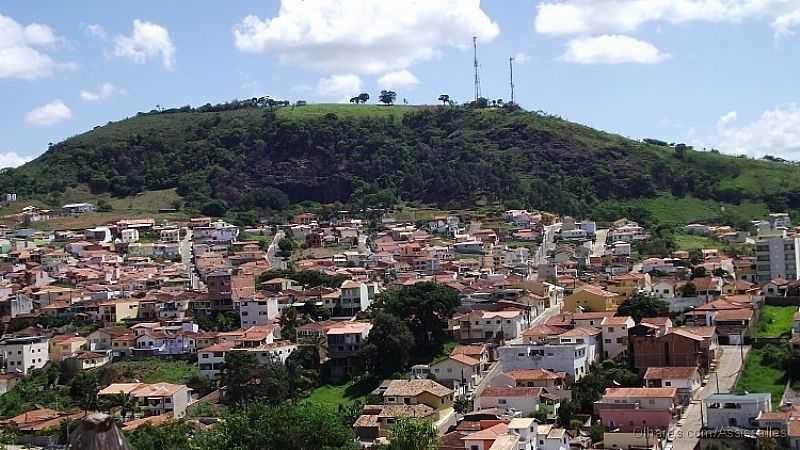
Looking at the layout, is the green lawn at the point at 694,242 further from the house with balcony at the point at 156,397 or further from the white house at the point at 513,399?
the house with balcony at the point at 156,397

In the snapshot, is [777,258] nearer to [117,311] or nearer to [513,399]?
[513,399]

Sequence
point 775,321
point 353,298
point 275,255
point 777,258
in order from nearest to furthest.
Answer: point 775,321 < point 353,298 < point 777,258 < point 275,255

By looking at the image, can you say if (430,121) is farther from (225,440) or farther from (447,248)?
(225,440)

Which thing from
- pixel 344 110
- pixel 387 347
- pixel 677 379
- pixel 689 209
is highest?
pixel 344 110

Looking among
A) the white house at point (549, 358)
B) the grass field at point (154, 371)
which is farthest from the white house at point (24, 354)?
the white house at point (549, 358)

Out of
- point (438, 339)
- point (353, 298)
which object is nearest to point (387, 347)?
point (438, 339)

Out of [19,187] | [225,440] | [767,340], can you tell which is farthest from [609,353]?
[19,187]
